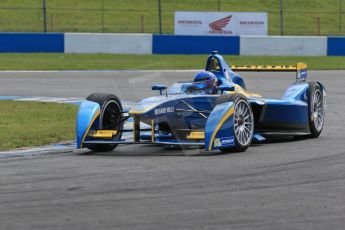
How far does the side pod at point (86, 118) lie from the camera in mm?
11000

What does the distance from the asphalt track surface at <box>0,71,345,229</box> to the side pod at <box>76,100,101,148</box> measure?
0.24 meters

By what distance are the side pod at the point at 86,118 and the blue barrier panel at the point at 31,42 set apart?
21186 millimetres

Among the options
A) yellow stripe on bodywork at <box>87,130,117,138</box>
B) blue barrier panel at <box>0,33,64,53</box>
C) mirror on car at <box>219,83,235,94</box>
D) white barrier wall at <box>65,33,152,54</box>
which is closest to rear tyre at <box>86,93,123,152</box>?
yellow stripe on bodywork at <box>87,130,117,138</box>

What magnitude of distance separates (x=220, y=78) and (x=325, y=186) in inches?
174

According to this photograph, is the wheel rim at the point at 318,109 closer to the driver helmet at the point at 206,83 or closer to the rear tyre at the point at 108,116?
the driver helmet at the point at 206,83

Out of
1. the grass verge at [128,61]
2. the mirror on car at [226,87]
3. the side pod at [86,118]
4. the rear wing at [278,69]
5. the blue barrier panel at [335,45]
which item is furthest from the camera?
the blue barrier panel at [335,45]

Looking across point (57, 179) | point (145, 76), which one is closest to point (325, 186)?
point (57, 179)

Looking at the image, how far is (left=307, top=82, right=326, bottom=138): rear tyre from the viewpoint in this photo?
41.0 feet

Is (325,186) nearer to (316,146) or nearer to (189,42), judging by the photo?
(316,146)

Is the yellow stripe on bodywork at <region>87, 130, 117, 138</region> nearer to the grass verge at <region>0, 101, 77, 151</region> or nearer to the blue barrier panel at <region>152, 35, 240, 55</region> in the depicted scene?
the grass verge at <region>0, 101, 77, 151</region>

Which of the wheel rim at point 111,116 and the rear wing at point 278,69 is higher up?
the rear wing at point 278,69

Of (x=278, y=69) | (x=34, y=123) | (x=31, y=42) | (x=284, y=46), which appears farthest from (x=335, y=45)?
(x=34, y=123)

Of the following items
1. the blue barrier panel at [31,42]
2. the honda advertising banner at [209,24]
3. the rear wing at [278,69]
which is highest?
the honda advertising banner at [209,24]

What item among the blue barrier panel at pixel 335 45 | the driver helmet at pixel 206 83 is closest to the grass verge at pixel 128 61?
the blue barrier panel at pixel 335 45
